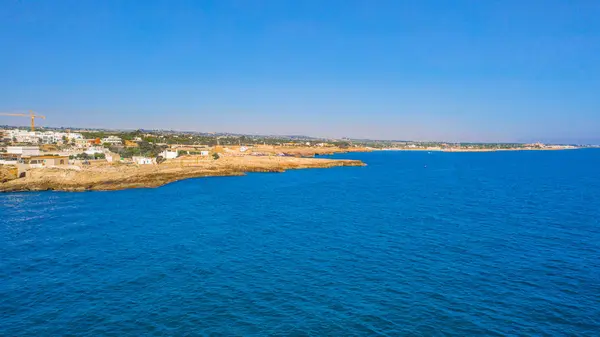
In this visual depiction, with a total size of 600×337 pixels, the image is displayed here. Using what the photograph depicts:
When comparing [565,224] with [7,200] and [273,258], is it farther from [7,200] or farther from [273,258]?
[7,200]

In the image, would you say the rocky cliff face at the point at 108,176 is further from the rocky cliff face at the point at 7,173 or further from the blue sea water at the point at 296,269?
the blue sea water at the point at 296,269

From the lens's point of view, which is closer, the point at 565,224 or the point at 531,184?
the point at 565,224

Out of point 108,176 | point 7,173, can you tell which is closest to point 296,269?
point 108,176

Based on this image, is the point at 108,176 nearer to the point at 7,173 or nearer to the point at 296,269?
the point at 7,173

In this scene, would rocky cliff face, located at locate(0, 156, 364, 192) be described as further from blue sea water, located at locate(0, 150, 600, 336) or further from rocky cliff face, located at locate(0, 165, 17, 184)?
blue sea water, located at locate(0, 150, 600, 336)

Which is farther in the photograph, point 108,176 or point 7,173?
point 108,176

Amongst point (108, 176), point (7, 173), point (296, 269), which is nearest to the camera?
point (296, 269)

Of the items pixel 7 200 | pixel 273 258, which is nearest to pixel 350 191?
pixel 273 258

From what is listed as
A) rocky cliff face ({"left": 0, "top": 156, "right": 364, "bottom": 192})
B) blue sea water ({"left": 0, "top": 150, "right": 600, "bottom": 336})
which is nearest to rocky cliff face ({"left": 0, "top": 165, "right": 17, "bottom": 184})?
rocky cliff face ({"left": 0, "top": 156, "right": 364, "bottom": 192})
